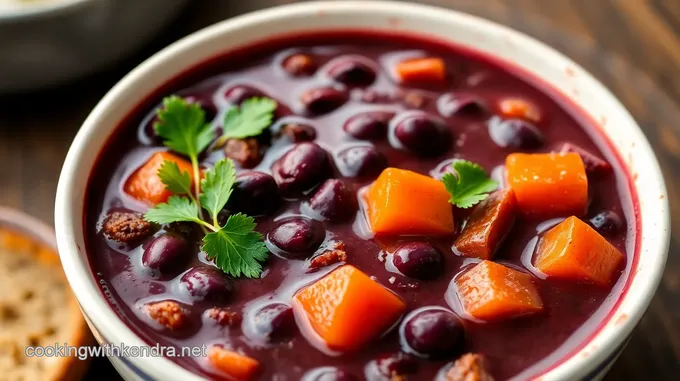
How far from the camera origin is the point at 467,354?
1.83 m

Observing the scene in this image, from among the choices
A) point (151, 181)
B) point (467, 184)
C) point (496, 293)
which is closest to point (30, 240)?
point (151, 181)

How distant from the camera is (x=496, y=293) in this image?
1.90 m

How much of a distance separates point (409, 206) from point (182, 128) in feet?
2.26

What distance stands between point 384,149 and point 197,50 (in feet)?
2.16

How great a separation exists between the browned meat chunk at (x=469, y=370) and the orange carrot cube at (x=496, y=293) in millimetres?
121

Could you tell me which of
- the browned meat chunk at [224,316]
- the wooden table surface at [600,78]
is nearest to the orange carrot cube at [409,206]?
the browned meat chunk at [224,316]

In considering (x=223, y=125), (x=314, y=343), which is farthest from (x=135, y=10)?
(x=314, y=343)

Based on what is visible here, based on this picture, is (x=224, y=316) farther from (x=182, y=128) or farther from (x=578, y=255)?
(x=578, y=255)

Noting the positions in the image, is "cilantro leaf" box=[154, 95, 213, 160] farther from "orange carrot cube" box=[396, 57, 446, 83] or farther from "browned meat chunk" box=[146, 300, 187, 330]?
"orange carrot cube" box=[396, 57, 446, 83]

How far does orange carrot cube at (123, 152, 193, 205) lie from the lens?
2172 millimetres

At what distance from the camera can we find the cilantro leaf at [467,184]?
Result: 2.09 metres

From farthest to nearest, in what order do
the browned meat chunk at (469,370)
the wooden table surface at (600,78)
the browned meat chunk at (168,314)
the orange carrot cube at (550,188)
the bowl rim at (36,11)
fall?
1. the bowl rim at (36,11)
2. the wooden table surface at (600,78)
3. the orange carrot cube at (550,188)
4. the browned meat chunk at (168,314)
5. the browned meat chunk at (469,370)

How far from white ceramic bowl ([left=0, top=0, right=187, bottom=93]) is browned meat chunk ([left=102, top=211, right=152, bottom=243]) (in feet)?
3.20

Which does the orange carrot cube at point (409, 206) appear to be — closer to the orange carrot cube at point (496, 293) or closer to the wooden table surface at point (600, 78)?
the orange carrot cube at point (496, 293)
